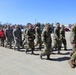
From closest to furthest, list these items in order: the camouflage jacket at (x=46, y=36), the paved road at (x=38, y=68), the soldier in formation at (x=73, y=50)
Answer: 1. the paved road at (x=38, y=68)
2. the soldier in formation at (x=73, y=50)
3. the camouflage jacket at (x=46, y=36)

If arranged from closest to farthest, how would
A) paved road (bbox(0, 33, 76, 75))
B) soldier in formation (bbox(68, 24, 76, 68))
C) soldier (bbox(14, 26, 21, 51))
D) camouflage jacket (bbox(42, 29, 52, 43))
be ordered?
1. paved road (bbox(0, 33, 76, 75))
2. soldier in formation (bbox(68, 24, 76, 68))
3. camouflage jacket (bbox(42, 29, 52, 43))
4. soldier (bbox(14, 26, 21, 51))

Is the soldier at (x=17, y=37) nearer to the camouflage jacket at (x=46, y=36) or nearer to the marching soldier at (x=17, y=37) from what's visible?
the marching soldier at (x=17, y=37)

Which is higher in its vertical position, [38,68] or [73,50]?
[73,50]

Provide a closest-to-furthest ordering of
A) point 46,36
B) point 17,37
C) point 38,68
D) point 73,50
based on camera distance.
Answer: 1. point 38,68
2. point 73,50
3. point 46,36
4. point 17,37

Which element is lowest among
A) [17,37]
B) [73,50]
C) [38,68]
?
[38,68]

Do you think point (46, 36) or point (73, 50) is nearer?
point (73, 50)

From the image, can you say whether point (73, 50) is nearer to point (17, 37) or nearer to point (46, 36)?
point (46, 36)

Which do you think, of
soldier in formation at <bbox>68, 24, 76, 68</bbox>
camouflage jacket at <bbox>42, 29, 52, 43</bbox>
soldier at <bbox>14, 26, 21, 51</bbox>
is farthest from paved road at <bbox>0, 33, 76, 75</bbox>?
soldier at <bbox>14, 26, 21, 51</bbox>

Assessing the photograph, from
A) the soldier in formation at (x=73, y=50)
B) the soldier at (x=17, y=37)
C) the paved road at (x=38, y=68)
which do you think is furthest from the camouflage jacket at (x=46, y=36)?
the soldier at (x=17, y=37)

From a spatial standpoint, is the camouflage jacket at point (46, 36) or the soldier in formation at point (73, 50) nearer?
the soldier in formation at point (73, 50)

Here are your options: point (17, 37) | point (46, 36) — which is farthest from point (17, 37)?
point (46, 36)

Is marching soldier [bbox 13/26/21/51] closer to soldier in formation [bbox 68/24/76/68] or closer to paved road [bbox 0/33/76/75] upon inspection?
paved road [bbox 0/33/76/75]

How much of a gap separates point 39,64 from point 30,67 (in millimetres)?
782

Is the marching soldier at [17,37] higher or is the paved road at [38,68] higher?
the marching soldier at [17,37]
